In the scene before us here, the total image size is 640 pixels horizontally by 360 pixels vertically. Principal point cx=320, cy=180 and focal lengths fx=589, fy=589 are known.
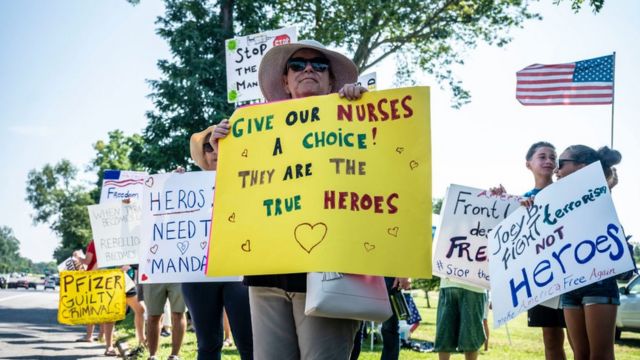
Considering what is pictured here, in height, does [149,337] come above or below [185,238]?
below

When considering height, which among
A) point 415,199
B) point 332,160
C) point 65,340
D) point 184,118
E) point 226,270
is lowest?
point 65,340

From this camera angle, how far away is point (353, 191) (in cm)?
257

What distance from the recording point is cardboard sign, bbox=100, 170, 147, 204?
8.16 metres

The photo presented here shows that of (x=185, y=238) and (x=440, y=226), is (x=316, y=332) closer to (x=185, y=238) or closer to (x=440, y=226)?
(x=185, y=238)

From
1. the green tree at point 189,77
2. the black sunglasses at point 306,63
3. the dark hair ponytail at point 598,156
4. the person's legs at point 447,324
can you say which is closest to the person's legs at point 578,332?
the dark hair ponytail at point 598,156

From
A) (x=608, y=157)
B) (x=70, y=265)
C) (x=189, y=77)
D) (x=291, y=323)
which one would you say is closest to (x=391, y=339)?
(x=608, y=157)

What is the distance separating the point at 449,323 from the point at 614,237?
246 cm

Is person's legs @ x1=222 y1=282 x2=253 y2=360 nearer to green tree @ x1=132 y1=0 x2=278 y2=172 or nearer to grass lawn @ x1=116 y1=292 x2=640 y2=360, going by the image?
grass lawn @ x1=116 y1=292 x2=640 y2=360

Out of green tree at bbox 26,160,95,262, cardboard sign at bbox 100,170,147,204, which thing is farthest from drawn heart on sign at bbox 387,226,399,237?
green tree at bbox 26,160,95,262

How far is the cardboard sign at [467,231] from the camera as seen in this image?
520cm

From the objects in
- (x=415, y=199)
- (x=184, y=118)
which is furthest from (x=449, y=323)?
(x=184, y=118)

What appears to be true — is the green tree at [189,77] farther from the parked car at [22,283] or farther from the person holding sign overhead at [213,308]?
the parked car at [22,283]

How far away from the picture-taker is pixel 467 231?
536 centimetres

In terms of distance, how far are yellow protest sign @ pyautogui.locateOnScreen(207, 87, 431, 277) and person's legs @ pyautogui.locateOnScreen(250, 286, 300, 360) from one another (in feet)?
0.51
